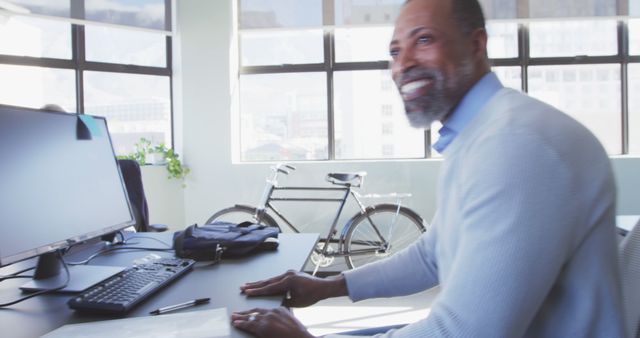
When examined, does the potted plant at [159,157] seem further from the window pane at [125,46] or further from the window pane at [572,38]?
the window pane at [572,38]

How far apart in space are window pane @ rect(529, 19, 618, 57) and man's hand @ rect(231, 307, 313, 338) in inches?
162

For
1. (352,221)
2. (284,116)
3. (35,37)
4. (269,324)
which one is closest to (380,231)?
(352,221)

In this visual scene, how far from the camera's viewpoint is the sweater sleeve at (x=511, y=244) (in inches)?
23.5

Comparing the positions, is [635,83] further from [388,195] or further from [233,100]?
[233,100]

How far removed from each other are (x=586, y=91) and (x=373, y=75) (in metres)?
1.98

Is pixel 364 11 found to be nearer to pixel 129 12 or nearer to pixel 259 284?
pixel 129 12

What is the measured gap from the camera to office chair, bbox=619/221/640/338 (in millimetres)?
763

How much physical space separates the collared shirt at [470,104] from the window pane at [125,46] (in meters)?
3.81

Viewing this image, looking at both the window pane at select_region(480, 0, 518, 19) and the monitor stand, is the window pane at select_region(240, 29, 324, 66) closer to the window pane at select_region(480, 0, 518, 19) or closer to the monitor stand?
the window pane at select_region(480, 0, 518, 19)

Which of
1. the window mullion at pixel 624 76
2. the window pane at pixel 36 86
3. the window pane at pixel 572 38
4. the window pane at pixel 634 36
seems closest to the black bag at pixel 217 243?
the window pane at pixel 36 86

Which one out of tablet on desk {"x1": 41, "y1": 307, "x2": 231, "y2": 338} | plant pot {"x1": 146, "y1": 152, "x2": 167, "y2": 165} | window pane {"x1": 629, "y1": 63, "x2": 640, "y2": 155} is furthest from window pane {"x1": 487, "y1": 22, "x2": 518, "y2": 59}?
tablet on desk {"x1": 41, "y1": 307, "x2": 231, "y2": 338}

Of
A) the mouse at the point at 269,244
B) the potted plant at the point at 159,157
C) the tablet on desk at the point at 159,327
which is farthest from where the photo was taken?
the potted plant at the point at 159,157

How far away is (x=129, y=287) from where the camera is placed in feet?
3.21

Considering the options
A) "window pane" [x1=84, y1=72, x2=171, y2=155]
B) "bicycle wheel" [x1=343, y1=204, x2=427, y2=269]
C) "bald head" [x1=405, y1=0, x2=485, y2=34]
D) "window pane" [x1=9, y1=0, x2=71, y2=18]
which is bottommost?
"bicycle wheel" [x1=343, y1=204, x2=427, y2=269]
